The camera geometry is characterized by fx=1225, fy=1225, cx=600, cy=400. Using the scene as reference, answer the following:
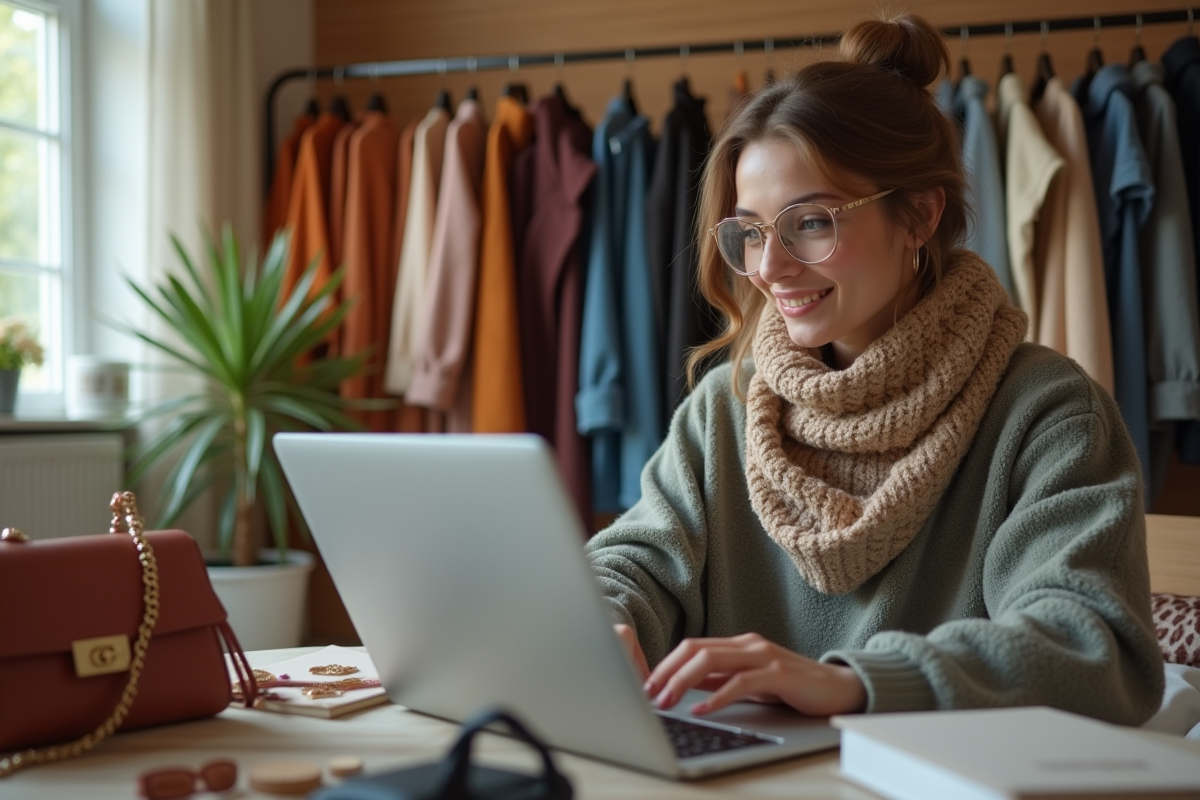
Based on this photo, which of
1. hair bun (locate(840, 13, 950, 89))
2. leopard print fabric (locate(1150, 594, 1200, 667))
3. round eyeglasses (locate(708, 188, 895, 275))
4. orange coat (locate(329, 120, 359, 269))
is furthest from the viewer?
orange coat (locate(329, 120, 359, 269))

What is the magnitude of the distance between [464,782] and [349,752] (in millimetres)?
282

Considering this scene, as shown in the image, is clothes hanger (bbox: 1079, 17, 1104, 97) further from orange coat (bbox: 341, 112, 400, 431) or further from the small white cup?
the small white cup

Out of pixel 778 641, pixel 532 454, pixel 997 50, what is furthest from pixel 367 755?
pixel 997 50

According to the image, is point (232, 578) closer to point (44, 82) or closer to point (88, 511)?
point (88, 511)

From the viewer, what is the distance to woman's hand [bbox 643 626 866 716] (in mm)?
998

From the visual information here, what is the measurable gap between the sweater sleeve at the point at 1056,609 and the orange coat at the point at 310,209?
273 cm

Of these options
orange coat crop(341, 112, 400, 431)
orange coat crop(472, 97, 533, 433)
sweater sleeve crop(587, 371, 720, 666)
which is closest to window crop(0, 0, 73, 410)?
orange coat crop(341, 112, 400, 431)

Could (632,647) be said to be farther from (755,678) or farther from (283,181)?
(283,181)

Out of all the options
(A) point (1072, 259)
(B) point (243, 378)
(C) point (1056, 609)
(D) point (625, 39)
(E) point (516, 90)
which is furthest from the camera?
(D) point (625, 39)

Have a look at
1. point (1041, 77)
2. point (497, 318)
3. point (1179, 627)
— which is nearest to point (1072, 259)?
point (1041, 77)

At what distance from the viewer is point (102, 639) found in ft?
3.32

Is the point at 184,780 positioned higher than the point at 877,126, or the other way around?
the point at 877,126

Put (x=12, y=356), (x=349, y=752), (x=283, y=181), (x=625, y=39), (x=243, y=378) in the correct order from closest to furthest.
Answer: (x=349, y=752) < (x=12, y=356) < (x=243, y=378) < (x=283, y=181) < (x=625, y=39)

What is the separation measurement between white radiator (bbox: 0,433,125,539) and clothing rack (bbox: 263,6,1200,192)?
1127 mm
